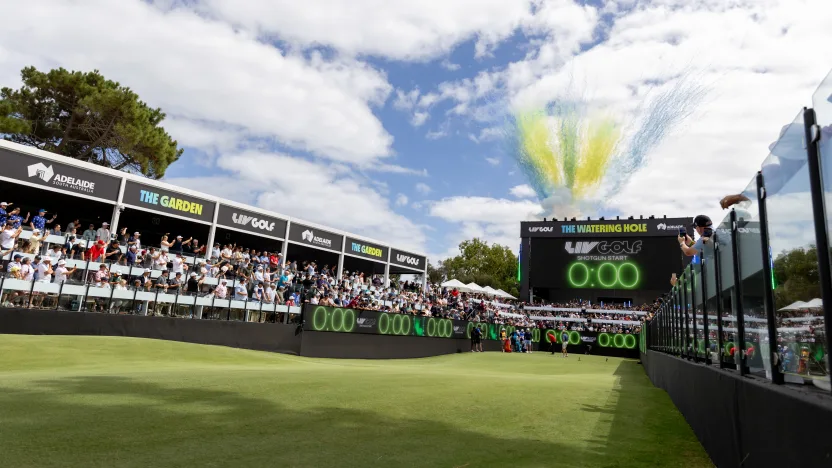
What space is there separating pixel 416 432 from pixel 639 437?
91.9 inches

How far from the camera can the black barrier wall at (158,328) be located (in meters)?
15.0

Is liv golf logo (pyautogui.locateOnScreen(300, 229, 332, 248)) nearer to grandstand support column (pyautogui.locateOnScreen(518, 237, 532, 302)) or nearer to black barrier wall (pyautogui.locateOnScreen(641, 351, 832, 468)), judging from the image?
grandstand support column (pyautogui.locateOnScreen(518, 237, 532, 302))

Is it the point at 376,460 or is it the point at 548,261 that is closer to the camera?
the point at 376,460

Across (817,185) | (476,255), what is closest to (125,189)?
(817,185)

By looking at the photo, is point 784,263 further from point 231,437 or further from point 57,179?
point 57,179

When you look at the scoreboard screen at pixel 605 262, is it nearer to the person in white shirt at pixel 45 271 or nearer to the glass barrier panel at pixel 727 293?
the person in white shirt at pixel 45 271

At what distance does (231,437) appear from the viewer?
4.82 metres

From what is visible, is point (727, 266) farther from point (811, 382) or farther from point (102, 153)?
point (102, 153)

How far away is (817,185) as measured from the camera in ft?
9.00

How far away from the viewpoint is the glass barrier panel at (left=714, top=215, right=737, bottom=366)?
15.2 ft

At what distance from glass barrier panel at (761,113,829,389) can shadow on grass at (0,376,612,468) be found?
189 cm

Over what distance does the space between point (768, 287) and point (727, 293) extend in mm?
1480

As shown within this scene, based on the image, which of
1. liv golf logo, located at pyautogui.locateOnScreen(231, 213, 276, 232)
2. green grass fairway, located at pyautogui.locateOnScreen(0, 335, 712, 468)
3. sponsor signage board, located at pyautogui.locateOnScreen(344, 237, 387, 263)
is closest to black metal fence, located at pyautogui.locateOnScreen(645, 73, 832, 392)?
green grass fairway, located at pyautogui.locateOnScreen(0, 335, 712, 468)

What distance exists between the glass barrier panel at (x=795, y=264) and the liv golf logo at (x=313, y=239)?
31892 millimetres
